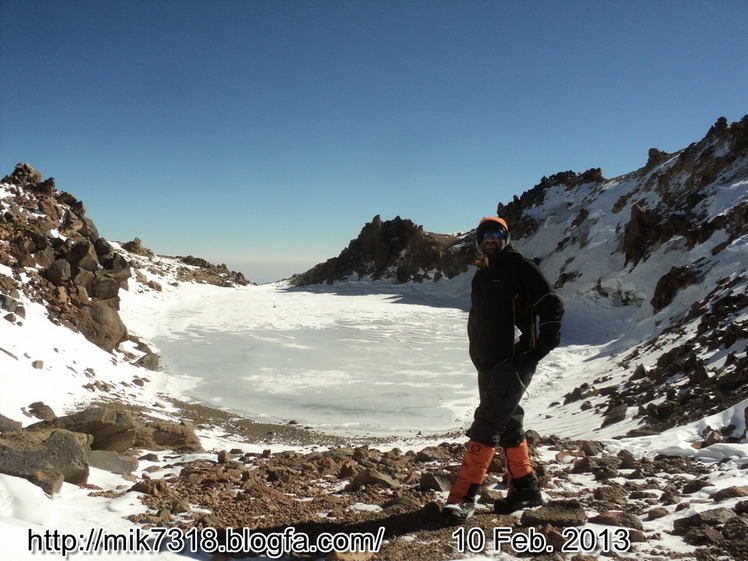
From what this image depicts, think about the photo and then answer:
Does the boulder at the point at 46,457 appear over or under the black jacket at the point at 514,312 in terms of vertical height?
under

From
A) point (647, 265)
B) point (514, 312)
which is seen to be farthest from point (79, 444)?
point (647, 265)

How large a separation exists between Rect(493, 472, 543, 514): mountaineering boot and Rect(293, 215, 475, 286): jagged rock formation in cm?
3530

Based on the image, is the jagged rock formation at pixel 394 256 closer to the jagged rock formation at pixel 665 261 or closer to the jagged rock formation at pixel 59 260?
the jagged rock formation at pixel 665 261

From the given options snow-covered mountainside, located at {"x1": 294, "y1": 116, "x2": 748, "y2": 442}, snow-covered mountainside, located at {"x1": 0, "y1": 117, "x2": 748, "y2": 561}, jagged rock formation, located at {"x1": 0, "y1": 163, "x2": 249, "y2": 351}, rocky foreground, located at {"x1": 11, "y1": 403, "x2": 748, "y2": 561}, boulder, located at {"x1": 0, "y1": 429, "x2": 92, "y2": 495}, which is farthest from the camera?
jagged rock formation, located at {"x1": 0, "y1": 163, "x2": 249, "y2": 351}

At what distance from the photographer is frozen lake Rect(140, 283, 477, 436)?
1141 cm

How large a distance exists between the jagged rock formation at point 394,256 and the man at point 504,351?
116 feet

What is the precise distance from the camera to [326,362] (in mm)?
16172

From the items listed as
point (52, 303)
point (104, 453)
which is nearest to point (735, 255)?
point (104, 453)

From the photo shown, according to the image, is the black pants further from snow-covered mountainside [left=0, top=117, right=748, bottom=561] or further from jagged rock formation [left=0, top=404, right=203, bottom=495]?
jagged rock formation [left=0, top=404, right=203, bottom=495]

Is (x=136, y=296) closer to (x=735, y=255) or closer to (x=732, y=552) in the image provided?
(x=735, y=255)

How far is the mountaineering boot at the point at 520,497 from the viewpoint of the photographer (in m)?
4.10

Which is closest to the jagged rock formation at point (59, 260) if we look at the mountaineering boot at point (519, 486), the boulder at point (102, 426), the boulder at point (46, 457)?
the boulder at point (102, 426)

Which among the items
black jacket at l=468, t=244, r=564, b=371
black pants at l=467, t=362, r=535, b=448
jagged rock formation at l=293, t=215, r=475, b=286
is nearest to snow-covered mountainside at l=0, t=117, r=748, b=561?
black pants at l=467, t=362, r=535, b=448

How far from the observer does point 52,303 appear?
12.2m
